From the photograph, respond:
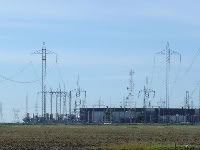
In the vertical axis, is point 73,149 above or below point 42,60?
below

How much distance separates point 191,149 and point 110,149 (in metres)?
6.94

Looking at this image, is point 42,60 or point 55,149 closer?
point 55,149

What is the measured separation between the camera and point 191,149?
5234 cm

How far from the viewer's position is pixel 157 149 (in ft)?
175

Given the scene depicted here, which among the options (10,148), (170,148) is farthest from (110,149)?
(10,148)

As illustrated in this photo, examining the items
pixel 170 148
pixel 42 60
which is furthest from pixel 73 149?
pixel 42 60

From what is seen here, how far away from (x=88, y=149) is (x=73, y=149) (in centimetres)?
131

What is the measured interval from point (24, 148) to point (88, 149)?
5.77m

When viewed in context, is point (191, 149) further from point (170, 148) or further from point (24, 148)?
point (24, 148)

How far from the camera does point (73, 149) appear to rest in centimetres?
5341

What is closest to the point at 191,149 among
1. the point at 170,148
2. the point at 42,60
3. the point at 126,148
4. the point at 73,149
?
the point at 170,148

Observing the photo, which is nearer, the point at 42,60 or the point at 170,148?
the point at 170,148

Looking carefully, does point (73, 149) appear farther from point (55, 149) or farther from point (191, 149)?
point (191, 149)

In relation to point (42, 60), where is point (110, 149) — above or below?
below
